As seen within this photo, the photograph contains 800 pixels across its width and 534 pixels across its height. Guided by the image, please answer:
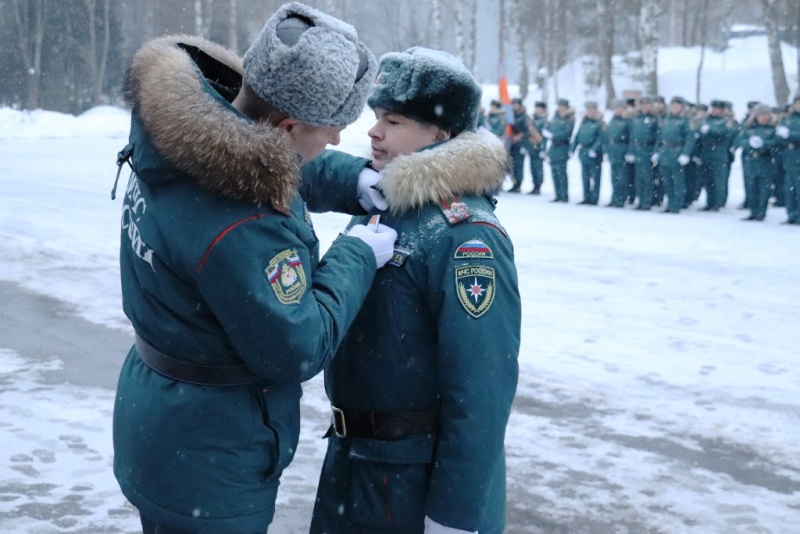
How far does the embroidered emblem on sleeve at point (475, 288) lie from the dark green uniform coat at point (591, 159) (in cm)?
1507

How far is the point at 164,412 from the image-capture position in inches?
81.3

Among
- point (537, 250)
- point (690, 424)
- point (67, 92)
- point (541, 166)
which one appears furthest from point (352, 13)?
point (690, 424)

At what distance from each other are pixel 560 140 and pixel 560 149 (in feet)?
0.70

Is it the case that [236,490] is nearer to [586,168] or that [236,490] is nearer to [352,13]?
[586,168]

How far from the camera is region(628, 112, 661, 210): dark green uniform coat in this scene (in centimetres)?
1606

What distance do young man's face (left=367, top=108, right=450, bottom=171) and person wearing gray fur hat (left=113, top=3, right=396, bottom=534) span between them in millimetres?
312

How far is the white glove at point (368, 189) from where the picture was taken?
2479mm

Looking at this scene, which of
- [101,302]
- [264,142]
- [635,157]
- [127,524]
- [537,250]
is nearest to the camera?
[264,142]

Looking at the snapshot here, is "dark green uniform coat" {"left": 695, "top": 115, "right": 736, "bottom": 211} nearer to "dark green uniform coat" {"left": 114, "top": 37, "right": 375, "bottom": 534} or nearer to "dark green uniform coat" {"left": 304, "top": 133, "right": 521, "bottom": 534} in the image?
"dark green uniform coat" {"left": 304, "top": 133, "right": 521, "bottom": 534}

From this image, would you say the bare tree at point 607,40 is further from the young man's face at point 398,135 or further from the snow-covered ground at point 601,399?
the young man's face at point 398,135

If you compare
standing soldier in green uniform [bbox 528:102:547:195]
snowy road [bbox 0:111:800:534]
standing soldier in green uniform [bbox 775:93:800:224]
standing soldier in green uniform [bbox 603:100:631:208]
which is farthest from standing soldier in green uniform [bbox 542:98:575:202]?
snowy road [bbox 0:111:800:534]

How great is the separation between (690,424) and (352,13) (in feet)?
174

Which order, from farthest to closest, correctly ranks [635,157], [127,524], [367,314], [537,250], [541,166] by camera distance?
1. [541,166]
2. [635,157]
3. [537,250]
4. [127,524]
5. [367,314]

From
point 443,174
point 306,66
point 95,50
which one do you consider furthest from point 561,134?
point 95,50
